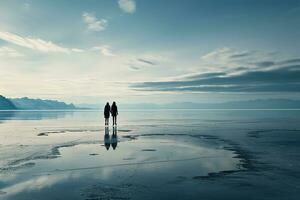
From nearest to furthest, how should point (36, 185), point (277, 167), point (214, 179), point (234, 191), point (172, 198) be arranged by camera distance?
point (172, 198) → point (234, 191) → point (36, 185) → point (214, 179) → point (277, 167)

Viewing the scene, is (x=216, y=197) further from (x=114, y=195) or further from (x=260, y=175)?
(x=260, y=175)

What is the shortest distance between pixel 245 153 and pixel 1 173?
10.5m

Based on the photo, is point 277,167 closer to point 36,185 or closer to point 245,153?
point 245,153

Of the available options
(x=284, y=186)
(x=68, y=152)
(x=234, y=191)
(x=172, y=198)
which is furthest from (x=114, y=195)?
(x=68, y=152)

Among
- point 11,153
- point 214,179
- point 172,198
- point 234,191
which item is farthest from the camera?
point 11,153

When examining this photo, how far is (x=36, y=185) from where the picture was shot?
28.3 ft

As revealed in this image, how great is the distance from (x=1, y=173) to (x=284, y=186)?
868 centimetres

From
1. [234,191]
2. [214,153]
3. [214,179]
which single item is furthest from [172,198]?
[214,153]

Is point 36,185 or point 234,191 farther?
point 36,185

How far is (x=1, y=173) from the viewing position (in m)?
10.2

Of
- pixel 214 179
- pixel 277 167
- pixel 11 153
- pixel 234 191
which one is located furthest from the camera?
pixel 11 153

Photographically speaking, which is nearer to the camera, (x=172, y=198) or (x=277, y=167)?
(x=172, y=198)

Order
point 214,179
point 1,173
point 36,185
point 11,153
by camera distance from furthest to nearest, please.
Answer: point 11,153, point 1,173, point 214,179, point 36,185

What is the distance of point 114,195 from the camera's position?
764cm
